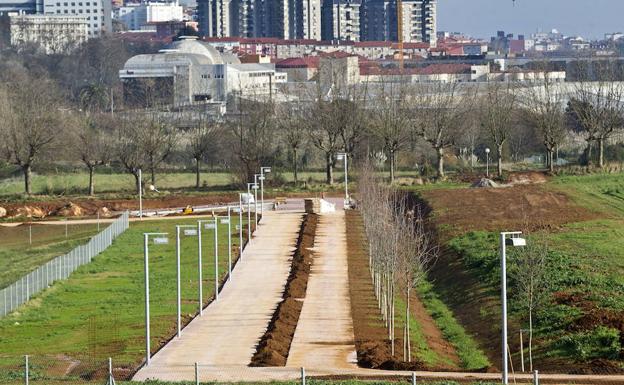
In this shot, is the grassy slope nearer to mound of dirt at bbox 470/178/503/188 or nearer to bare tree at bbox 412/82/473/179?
mound of dirt at bbox 470/178/503/188

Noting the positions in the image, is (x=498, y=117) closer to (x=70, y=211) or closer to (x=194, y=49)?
(x=70, y=211)

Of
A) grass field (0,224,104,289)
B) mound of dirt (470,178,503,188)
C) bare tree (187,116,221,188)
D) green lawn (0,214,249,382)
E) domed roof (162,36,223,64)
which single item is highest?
domed roof (162,36,223,64)

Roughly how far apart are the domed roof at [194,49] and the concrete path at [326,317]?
11001 cm

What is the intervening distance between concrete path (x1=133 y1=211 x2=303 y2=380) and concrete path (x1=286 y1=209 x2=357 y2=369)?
109 centimetres

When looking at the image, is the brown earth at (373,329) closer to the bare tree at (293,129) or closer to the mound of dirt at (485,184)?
the mound of dirt at (485,184)

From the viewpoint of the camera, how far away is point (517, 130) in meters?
114

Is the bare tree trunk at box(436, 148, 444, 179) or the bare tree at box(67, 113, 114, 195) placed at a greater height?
the bare tree at box(67, 113, 114, 195)

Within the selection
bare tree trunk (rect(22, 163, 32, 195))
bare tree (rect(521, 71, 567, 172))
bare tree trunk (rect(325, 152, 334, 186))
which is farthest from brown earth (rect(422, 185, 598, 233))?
bare tree trunk (rect(22, 163, 32, 195))

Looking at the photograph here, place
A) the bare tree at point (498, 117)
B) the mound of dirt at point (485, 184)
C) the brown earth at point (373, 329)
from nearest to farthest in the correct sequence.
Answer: the brown earth at point (373, 329) → the mound of dirt at point (485, 184) → the bare tree at point (498, 117)

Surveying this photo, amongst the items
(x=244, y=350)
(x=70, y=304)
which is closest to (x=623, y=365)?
(x=244, y=350)

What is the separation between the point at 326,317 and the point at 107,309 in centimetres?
735

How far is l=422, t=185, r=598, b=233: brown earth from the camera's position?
70.7 m

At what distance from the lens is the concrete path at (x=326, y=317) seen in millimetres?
41375

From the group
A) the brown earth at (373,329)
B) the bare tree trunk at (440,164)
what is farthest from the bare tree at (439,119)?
the brown earth at (373,329)
